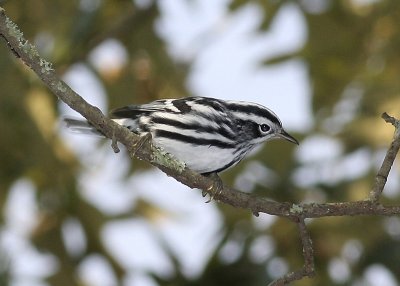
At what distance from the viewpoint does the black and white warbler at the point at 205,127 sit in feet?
13.8

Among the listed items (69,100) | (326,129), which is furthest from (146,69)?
(69,100)

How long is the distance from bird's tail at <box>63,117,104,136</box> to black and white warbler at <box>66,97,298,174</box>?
0.76 feet

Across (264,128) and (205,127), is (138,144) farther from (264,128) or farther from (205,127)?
(264,128)

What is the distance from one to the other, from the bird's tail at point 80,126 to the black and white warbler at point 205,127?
9.1 inches

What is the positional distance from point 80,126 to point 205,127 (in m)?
0.90

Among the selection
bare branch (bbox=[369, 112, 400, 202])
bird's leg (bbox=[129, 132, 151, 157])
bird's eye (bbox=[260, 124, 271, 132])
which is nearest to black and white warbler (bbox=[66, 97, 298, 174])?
bird's eye (bbox=[260, 124, 271, 132])

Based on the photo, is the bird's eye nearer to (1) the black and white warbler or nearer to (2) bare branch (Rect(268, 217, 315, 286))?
(1) the black and white warbler

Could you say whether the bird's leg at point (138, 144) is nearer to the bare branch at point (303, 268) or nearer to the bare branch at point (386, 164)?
the bare branch at point (303, 268)

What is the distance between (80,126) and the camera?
15.9ft

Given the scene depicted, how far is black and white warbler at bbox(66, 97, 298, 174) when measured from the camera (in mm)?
4207

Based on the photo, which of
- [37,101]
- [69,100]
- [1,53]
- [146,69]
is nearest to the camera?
[69,100]

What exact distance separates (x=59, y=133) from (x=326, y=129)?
2.13 m

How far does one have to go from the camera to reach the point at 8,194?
705cm

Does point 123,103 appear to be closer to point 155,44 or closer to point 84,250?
point 155,44
